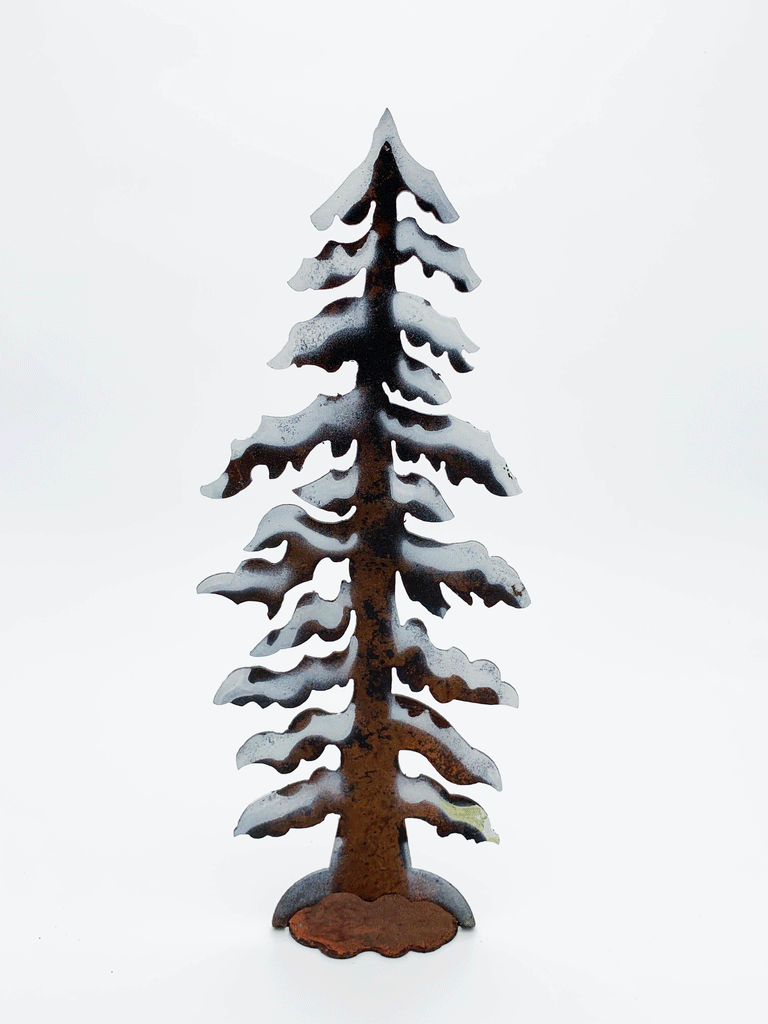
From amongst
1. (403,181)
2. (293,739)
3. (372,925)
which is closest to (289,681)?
(293,739)

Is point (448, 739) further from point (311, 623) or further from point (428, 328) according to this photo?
point (428, 328)

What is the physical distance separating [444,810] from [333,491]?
664 millimetres

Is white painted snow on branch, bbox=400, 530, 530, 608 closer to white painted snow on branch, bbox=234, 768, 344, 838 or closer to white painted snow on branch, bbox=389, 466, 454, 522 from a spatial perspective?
white painted snow on branch, bbox=389, 466, 454, 522

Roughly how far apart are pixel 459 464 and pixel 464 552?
17 centimetres

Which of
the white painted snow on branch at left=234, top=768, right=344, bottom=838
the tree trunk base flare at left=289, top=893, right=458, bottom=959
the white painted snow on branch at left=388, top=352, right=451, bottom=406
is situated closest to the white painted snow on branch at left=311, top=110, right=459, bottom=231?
the white painted snow on branch at left=388, top=352, right=451, bottom=406

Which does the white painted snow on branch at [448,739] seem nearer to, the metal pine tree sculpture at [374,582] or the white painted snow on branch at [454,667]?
the metal pine tree sculpture at [374,582]

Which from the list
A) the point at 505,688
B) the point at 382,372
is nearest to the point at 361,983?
the point at 505,688

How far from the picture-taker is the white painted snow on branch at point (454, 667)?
272 centimetres

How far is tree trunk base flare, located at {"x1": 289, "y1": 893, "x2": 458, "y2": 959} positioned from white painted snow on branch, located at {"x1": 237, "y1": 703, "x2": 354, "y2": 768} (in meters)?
0.31

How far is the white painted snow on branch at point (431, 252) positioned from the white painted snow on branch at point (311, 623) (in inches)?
24.1

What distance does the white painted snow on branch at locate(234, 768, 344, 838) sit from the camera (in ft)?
9.30

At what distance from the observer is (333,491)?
2.64 meters

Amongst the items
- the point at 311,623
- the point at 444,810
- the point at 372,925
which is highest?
the point at 311,623

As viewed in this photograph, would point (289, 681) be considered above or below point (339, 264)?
below
